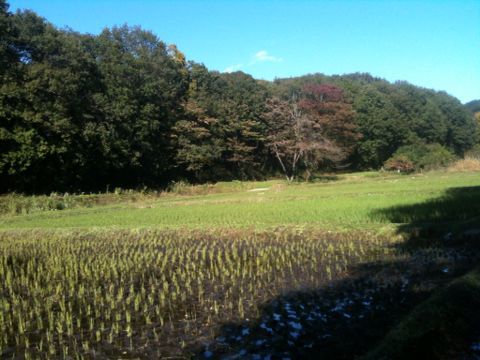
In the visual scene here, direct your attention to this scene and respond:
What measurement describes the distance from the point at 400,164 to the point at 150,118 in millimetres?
32079

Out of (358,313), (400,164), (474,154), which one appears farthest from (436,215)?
(474,154)

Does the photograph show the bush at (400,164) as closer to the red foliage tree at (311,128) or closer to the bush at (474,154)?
the red foliage tree at (311,128)

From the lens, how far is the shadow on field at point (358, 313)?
13.1 feet

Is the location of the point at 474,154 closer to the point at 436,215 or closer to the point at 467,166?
the point at 467,166

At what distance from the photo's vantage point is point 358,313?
496 centimetres

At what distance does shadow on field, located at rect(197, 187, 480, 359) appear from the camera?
4.00 metres

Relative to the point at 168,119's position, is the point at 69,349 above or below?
below

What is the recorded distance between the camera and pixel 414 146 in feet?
182

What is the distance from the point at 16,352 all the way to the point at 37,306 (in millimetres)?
1472

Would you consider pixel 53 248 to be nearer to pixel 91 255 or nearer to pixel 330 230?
pixel 91 255

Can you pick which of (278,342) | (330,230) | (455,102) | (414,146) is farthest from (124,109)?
(455,102)

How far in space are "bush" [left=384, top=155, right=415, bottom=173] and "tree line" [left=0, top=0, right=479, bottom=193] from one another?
10.9 ft

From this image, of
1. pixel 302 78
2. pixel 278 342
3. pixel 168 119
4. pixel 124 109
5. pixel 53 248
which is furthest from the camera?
pixel 302 78

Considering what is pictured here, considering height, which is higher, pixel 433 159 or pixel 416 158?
pixel 416 158
